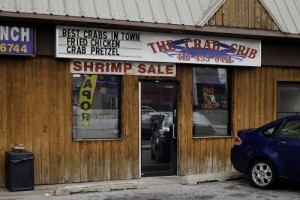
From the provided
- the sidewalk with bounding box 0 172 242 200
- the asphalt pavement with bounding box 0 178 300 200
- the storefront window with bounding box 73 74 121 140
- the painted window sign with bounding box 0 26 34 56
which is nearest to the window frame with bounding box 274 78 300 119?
the sidewalk with bounding box 0 172 242 200

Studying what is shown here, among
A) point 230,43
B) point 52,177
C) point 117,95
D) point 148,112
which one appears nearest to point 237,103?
point 230,43

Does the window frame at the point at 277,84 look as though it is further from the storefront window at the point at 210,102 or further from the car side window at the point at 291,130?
the car side window at the point at 291,130

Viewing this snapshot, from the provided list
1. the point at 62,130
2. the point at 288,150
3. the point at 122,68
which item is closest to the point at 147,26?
the point at 122,68

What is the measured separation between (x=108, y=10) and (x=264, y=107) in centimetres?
510

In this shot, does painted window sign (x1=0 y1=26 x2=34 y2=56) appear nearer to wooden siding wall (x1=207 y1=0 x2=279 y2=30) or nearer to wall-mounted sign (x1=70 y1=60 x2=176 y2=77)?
wall-mounted sign (x1=70 y1=60 x2=176 y2=77)

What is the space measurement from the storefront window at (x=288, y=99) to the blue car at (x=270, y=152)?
→ 3.06 meters

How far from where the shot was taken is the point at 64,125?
10.5 meters

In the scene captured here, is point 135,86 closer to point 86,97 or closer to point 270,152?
point 86,97

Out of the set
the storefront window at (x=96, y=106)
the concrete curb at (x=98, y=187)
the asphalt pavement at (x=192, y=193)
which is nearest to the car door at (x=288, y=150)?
the asphalt pavement at (x=192, y=193)

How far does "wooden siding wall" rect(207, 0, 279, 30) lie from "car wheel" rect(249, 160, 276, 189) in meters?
3.49

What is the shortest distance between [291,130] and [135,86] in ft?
12.0

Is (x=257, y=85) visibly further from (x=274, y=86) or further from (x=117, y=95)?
(x=117, y=95)

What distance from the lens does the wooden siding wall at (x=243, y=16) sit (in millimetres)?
11477

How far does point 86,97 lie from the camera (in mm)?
10859
